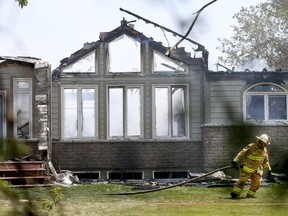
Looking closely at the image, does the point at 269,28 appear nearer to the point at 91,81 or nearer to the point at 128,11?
the point at 128,11

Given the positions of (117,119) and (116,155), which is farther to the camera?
(116,155)

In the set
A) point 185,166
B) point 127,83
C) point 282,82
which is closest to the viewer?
point 282,82

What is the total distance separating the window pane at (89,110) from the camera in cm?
1747

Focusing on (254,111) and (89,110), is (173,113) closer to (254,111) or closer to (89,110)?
(254,111)

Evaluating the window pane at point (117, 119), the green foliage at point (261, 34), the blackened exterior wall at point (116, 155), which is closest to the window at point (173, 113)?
the green foliage at point (261, 34)

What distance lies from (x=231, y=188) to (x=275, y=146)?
332mm

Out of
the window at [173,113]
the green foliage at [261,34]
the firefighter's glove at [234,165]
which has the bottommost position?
the firefighter's glove at [234,165]

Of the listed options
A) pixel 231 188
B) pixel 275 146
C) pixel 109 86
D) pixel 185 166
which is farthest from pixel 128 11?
pixel 109 86

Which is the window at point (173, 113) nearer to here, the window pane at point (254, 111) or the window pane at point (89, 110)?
the window pane at point (254, 111)

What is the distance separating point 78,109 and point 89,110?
320mm

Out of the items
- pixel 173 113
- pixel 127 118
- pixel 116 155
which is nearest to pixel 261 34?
pixel 173 113

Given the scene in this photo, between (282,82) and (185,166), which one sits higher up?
(282,82)

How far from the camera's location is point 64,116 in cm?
1742

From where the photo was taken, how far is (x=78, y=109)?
17.3 metres
